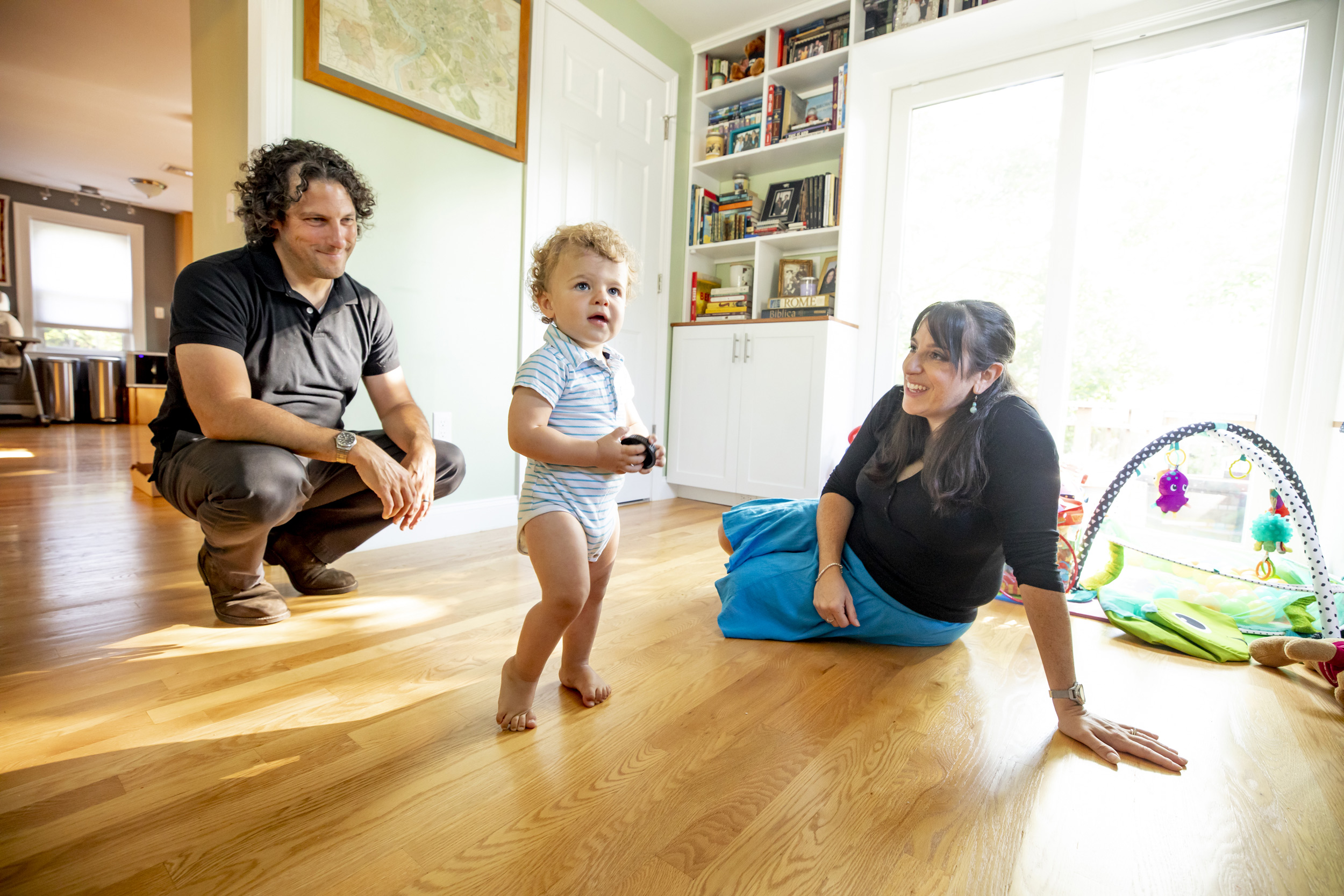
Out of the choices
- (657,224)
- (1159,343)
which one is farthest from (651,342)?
(1159,343)

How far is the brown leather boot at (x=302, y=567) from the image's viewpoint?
1.67 meters

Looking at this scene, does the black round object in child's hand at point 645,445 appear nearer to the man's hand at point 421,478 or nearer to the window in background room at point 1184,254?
the man's hand at point 421,478

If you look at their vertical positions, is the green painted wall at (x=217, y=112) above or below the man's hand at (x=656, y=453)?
above

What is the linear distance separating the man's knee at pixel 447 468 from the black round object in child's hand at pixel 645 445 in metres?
0.96

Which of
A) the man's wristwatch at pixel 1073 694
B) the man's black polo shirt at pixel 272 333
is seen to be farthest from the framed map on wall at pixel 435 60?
the man's wristwatch at pixel 1073 694

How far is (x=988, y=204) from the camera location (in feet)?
9.54

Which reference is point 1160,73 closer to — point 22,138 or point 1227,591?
point 1227,591

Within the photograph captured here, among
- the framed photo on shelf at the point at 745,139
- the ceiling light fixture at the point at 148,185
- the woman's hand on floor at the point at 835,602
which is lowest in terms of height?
the woman's hand on floor at the point at 835,602

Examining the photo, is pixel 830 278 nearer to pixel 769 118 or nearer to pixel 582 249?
pixel 769 118

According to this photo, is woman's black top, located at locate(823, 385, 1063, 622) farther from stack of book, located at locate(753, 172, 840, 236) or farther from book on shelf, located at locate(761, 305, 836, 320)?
stack of book, located at locate(753, 172, 840, 236)

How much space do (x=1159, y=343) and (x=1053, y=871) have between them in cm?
249

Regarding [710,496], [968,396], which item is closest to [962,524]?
[968,396]

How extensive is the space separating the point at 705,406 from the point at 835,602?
2.07 metres

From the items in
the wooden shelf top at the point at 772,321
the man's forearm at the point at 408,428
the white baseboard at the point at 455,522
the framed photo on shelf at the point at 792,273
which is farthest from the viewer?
the framed photo on shelf at the point at 792,273
